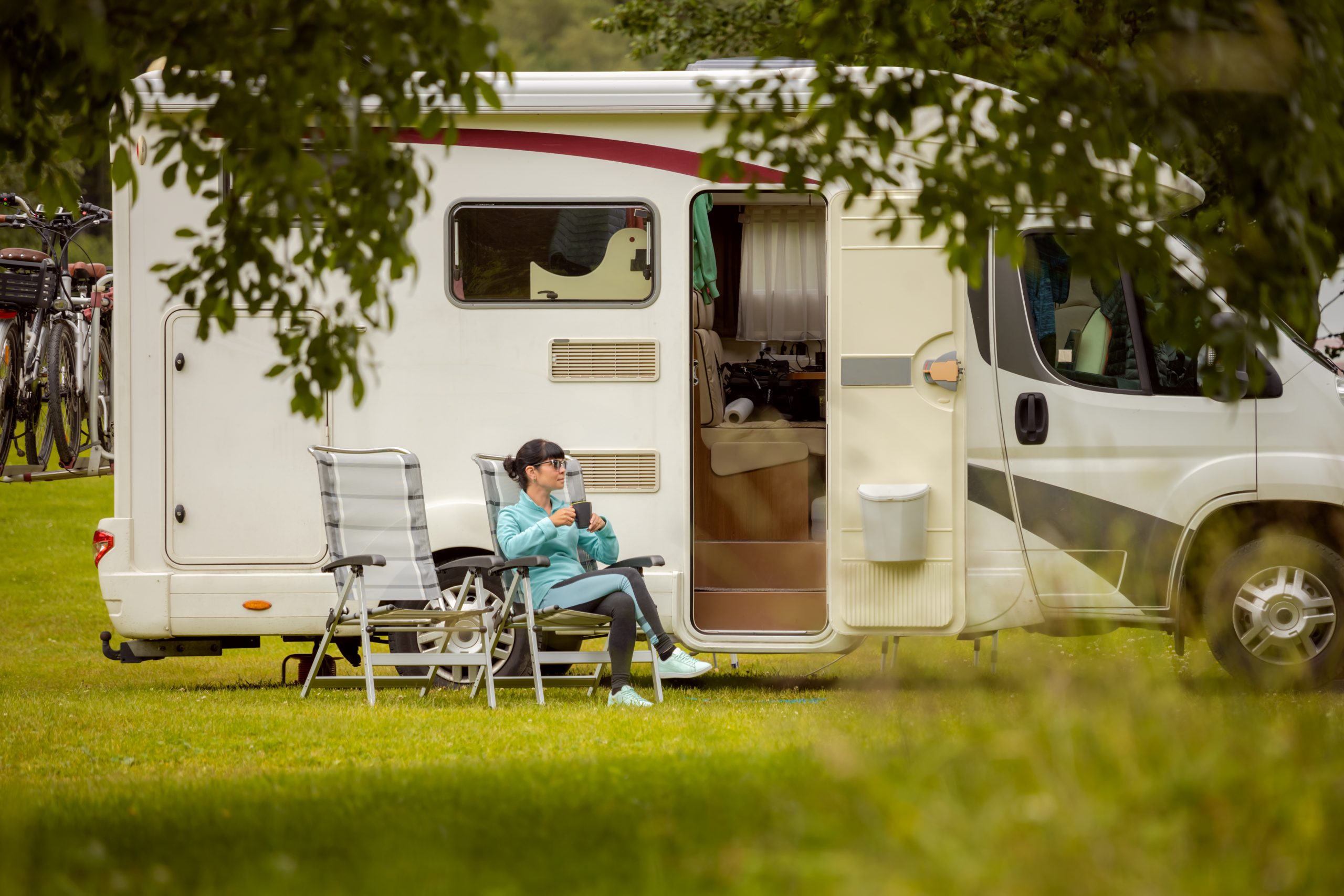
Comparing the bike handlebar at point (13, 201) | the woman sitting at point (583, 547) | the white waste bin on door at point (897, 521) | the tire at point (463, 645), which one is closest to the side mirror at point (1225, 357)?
the white waste bin on door at point (897, 521)

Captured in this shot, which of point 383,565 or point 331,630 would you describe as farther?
point 331,630

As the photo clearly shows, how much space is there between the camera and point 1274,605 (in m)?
6.53

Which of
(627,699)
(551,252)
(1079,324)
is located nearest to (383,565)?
(627,699)

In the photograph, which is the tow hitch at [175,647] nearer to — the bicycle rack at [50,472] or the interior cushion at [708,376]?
the bicycle rack at [50,472]

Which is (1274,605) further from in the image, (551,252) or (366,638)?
(366,638)

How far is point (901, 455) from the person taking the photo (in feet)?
21.7

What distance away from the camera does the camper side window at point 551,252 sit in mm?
6805

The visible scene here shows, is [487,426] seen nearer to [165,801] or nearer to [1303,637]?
[165,801]

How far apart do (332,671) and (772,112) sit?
184 inches

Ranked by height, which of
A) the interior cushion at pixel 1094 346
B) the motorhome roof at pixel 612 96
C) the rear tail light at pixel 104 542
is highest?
the motorhome roof at pixel 612 96

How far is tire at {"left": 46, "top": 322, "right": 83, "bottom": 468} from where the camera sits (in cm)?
827

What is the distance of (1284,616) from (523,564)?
3.36 meters

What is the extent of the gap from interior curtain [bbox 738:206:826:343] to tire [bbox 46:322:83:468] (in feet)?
12.6

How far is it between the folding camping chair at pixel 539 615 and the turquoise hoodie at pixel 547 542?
0.06m
